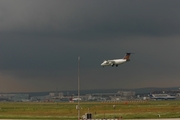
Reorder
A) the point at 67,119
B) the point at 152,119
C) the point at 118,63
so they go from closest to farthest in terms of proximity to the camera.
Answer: the point at 152,119
the point at 67,119
the point at 118,63

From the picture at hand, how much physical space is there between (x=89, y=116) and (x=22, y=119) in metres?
26.7

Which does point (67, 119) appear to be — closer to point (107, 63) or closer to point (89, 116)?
point (89, 116)

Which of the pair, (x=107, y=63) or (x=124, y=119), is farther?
(x=107, y=63)

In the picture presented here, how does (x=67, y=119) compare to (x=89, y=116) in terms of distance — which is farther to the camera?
(x=67, y=119)

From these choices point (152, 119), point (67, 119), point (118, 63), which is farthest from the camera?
point (118, 63)

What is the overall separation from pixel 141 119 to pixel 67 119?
20926 millimetres

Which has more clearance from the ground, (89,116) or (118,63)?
(118,63)

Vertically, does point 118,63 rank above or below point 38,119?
above

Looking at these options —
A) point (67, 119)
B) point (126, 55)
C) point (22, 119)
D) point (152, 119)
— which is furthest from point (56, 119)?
point (126, 55)

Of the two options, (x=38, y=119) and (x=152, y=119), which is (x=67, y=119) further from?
(x=152, y=119)

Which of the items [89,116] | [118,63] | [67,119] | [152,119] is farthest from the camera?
[118,63]

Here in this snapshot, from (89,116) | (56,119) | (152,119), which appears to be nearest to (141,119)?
(152,119)

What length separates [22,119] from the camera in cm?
10481

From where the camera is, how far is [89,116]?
86.8m
